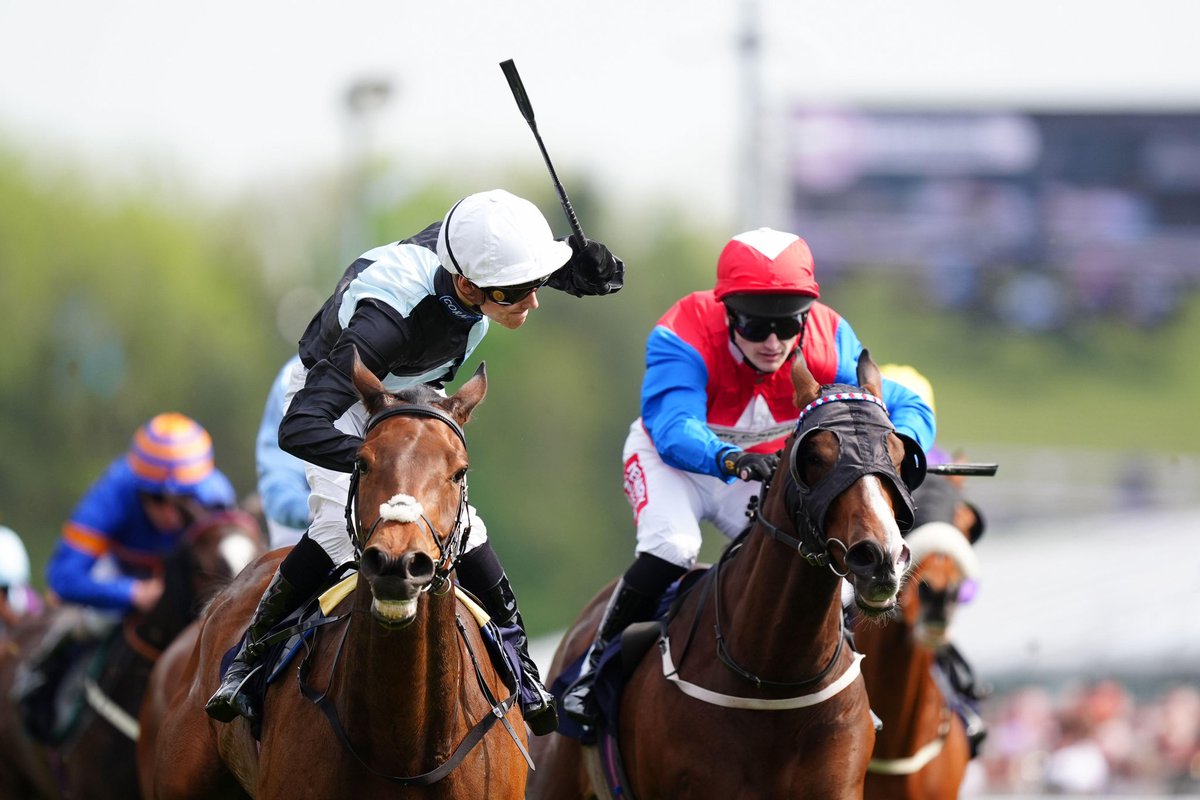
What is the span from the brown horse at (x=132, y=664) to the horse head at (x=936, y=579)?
11.1ft

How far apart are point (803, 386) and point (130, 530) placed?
543cm

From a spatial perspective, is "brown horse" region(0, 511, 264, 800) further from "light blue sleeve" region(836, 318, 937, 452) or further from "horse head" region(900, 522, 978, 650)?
"light blue sleeve" region(836, 318, 937, 452)

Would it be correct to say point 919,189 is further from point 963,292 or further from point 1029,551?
point 1029,551

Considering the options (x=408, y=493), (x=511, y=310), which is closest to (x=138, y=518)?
(x=511, y=310)

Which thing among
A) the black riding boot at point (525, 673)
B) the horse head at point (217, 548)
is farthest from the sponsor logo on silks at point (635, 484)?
the horse head at point (217, 548)

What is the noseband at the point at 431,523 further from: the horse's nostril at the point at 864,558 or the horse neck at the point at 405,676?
the horse's nostril at the point at 864,558

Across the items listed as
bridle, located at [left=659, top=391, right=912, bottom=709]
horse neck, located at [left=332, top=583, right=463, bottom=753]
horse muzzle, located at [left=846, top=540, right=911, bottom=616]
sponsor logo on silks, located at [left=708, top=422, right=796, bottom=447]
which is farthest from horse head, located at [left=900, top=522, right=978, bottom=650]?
horse neck, located at [left=332, top=583, right=463, bottom=753]

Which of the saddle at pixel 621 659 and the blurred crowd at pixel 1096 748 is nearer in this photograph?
the saddle at pixel 621 659

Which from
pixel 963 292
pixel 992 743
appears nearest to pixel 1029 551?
pixel 992 743

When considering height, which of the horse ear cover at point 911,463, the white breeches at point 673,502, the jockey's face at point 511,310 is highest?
the jockey's face at point 511,310

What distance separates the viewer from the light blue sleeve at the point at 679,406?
21.7 feet

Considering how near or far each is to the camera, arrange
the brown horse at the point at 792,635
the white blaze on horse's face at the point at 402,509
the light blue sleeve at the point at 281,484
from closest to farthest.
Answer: the white blaze on horse's face at the point at 402,509 → the brown horse at the point at 792,635 → the light blue sleeve at the point at 281,484

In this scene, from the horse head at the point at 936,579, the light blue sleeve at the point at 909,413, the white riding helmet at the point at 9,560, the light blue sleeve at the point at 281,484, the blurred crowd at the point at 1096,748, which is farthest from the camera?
the blurred crowd at the point at 1096,748

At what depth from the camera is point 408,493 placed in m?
4.79
